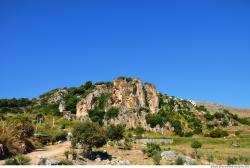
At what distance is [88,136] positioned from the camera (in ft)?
157

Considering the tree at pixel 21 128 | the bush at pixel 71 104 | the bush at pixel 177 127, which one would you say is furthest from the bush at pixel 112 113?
the tree at pixel 21 128

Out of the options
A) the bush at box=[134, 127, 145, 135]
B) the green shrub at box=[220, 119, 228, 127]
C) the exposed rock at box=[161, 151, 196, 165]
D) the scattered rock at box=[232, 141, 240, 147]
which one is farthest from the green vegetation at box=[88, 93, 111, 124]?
the exposed rock at box=[161, 151, 196, 165]

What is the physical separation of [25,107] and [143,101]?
113 feet

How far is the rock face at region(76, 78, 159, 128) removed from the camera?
96938 millimetres

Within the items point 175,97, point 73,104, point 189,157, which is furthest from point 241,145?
point 175,97

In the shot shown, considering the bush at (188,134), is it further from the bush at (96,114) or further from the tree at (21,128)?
the tree at (21,128)

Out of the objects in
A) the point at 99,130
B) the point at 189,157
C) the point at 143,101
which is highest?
the point at 143,101

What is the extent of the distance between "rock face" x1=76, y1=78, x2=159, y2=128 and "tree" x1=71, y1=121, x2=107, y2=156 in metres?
44.7

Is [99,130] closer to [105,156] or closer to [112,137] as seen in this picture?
[105,156]

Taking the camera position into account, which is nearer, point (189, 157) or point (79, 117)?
point (189, 157)

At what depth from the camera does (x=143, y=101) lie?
332 feet

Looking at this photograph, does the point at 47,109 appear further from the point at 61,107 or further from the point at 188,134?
the point at 188,134

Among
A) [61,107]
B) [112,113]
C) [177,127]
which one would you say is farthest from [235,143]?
[61,107]

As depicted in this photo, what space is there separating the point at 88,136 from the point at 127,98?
51.7 meters
